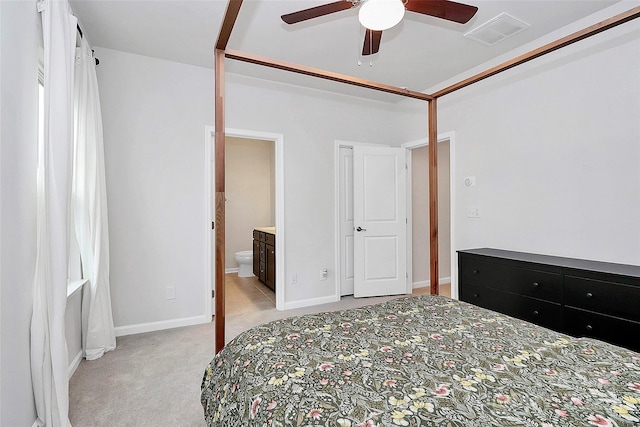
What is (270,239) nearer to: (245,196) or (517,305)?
(245,196)

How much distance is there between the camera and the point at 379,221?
14.1ft

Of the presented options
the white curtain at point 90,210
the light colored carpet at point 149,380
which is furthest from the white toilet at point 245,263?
the white curtain at point 90,210

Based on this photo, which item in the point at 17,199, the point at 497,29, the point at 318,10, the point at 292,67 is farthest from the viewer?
the point at 497,29

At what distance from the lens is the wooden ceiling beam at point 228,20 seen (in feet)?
4.72

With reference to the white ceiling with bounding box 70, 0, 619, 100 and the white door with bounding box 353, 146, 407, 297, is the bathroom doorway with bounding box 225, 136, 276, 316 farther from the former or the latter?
the white ceiling with bounding box 70, 0, 619, 100

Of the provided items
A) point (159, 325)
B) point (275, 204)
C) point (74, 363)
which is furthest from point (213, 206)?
point (74, 363)

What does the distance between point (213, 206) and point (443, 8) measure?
2.78m

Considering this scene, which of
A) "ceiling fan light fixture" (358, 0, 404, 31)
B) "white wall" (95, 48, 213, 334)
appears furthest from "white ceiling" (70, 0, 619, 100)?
"ceiling fan light fixture" (358, 0, 404, 31)

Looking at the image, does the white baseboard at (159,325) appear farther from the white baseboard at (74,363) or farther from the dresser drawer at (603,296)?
the dresser drawer at (603,296)

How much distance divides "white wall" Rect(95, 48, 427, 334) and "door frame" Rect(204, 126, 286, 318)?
5 centimetres

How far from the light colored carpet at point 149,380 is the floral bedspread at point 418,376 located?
747 mm

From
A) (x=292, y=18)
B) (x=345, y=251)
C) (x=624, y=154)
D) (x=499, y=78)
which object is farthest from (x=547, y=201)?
(x=292, y=18)

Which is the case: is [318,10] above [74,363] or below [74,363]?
above

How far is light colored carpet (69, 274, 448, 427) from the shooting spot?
6.15 ft
